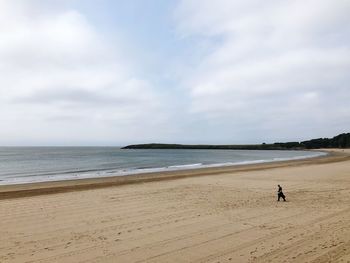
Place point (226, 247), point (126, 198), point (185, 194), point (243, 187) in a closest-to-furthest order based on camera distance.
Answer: point (226, 247)
point (126, 198)
point (185, 194)
point (243, 187)

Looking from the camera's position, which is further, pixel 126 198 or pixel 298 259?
pixel 126 198

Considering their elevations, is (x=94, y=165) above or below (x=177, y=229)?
above

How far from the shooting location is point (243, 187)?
2052 centimetres

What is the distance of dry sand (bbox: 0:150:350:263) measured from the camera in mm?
8133

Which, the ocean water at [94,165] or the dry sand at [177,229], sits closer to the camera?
the dry sand at [177,229]

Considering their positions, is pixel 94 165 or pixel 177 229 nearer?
pixel 177 229

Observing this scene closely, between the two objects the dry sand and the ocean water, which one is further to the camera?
the ocean water

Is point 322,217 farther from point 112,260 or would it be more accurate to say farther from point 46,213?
point 46,213

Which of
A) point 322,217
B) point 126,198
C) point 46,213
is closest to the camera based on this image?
point 322,217

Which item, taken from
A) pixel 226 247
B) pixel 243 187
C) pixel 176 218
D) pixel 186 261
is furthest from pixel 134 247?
pixel 243 187

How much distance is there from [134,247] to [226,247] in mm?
2183

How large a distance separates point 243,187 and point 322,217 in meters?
8.92

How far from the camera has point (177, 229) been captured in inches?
410

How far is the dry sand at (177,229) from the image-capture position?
26.7ft
